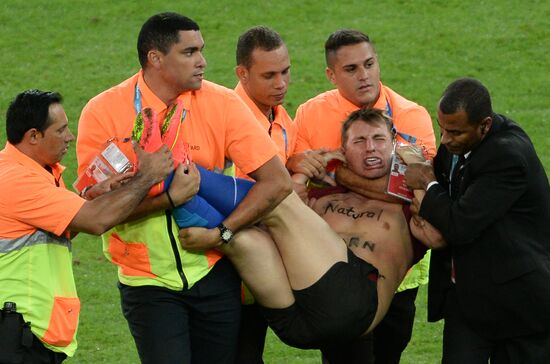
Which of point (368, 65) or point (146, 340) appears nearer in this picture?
point (146, 340)

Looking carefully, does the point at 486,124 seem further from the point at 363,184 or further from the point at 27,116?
the point at 27,116

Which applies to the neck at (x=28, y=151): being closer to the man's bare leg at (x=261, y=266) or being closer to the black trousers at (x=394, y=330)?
the man's bare leg at (x=261, y=266)

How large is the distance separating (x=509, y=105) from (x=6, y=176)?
27.4 ft

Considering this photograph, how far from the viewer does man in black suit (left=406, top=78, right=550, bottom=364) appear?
6.81 m

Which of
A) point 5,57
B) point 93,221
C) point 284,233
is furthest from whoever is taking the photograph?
point 5,57

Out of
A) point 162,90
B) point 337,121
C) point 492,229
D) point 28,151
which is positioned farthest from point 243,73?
point 492,229

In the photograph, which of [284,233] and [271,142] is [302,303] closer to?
[284,233]

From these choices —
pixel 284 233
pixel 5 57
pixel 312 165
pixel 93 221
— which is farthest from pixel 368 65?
pixel 5 57

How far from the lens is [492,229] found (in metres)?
6.90

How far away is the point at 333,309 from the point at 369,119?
1.28 metres

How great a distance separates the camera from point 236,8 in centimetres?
1650

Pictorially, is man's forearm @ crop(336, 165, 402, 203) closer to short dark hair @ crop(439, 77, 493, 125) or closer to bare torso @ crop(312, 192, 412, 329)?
bare torso @ crop(312, 192, 412, 329)

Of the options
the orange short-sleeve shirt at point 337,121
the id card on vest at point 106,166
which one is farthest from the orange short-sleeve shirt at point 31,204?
the orange short-sleeve shirt at point 337,121

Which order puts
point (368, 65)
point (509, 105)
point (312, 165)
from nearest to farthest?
point (312, 165)
point (368, 65)
point (509, 105)
